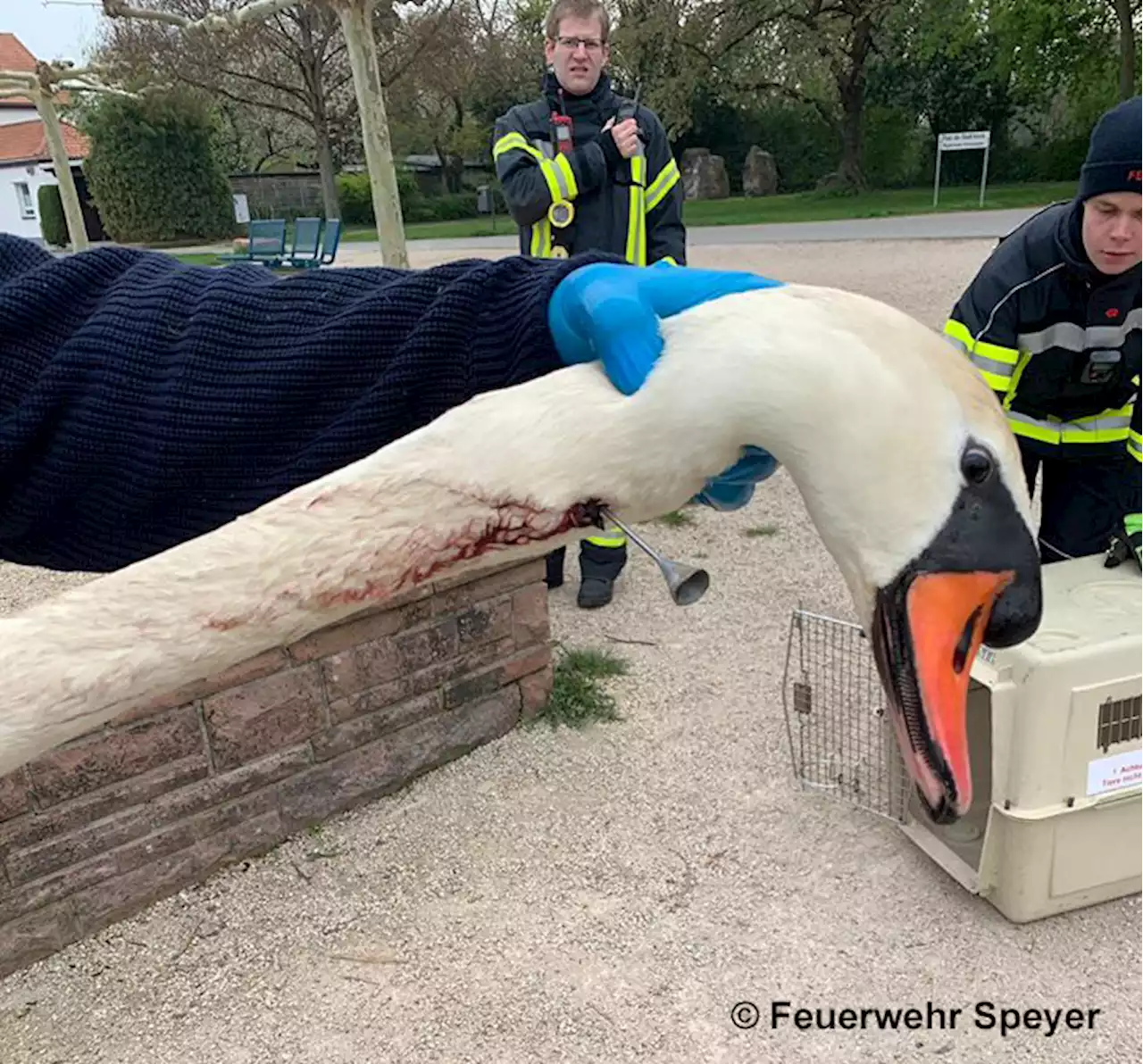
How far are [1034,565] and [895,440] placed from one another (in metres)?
0.18

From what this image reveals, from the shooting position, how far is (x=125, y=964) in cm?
284

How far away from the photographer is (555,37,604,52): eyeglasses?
13.7 ft

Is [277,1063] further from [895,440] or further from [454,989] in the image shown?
[895,440]

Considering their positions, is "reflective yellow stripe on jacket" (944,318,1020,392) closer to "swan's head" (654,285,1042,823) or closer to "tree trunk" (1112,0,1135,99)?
"swan's head" (654,285,1042,823)

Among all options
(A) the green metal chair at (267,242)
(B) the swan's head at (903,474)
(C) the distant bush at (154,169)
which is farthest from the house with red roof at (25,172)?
(B) the swan's head at (903,474)

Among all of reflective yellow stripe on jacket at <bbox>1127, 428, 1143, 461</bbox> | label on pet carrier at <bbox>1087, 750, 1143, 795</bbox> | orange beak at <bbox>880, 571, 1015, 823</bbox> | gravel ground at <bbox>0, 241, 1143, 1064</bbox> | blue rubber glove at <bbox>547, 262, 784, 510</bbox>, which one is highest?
blue rubber glove at <bbox>547, 262, 784, 510</bbox>

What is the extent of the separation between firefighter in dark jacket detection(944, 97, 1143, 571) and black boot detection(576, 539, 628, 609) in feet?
5.91

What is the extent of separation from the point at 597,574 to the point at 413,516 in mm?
3674

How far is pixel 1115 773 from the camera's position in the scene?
2.74 meters

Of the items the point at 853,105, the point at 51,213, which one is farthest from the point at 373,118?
the point at 51,213

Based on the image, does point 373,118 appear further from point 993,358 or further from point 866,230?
point 866,230

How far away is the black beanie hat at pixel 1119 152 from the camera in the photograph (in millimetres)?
2811

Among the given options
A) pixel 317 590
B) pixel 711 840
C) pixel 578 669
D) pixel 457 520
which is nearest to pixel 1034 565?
pixel 457 520

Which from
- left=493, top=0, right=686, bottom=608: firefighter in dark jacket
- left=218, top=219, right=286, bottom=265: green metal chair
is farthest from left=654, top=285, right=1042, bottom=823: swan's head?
left=218, top=219, right=286, bottom=265: green metal chair
